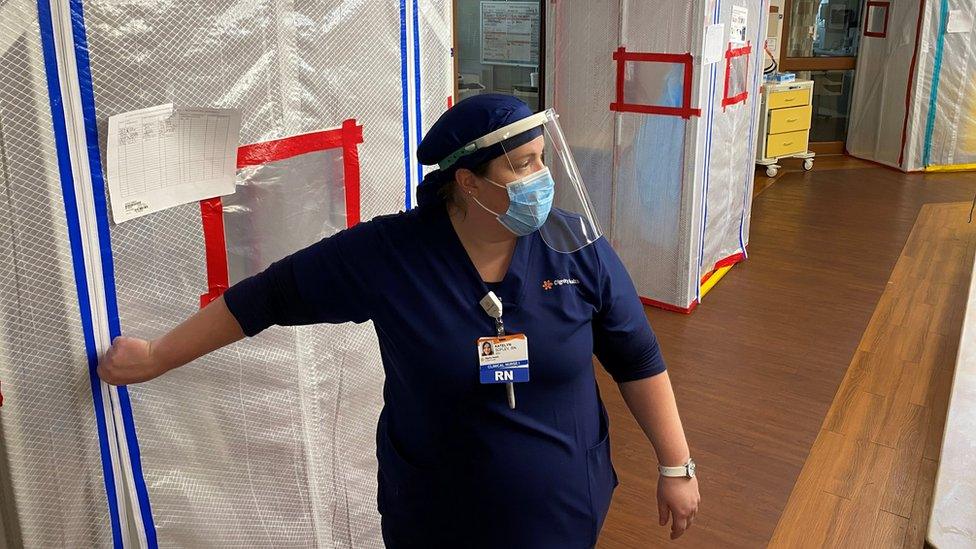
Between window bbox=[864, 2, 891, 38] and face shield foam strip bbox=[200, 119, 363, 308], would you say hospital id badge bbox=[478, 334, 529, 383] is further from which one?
window bbox=[864, 2, 891, 38]

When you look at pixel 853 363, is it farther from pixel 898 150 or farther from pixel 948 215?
pixel 898 150

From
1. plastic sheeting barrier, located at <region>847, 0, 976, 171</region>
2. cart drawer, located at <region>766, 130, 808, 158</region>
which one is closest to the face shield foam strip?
cart drawer, located at <region>766, 130, 808, 158</region>

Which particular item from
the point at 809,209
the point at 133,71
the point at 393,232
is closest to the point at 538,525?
the point at 393,232

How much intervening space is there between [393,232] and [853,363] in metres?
3.04

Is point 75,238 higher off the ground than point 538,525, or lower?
higher

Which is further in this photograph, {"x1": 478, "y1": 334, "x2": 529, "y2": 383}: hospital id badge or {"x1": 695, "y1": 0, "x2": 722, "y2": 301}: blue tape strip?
{"x1": 695, "y1": 0, "x2": 722, "y2": 301}: blue tape strip

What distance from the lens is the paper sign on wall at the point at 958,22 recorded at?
7113mm

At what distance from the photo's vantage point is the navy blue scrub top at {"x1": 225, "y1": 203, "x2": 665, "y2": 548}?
1.46 meters

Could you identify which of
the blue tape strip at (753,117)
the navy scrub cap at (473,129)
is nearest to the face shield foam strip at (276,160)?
the navy scrub cap at (473,129)

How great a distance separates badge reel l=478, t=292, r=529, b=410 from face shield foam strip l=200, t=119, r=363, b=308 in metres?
0.64

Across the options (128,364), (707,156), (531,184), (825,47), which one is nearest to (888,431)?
(707,156)

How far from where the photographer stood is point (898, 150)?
771 centimetres

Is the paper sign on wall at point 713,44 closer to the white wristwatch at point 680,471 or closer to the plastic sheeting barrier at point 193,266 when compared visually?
the plastic sheeting barrier at point 193,266

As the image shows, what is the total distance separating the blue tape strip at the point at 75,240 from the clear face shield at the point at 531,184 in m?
0.64
